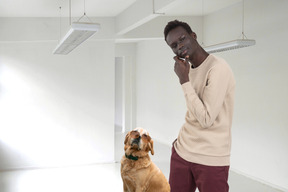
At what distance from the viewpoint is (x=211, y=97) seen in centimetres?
122

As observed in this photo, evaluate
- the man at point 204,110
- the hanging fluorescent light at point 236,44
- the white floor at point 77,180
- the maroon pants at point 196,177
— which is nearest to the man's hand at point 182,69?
the man at point 204,110

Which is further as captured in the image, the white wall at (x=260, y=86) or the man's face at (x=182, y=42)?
the white wall at (x=260, y=86)

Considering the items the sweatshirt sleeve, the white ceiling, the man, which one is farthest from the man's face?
the white ceiling

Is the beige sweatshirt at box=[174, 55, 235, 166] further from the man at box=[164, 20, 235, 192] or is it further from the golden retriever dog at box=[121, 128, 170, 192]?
the golden retriever dog at box=[121, 128, 170, 192]

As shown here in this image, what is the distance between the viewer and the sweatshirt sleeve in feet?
4.00

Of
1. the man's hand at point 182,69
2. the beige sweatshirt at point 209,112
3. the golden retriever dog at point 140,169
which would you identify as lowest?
the golden retriever dog at point 140,169

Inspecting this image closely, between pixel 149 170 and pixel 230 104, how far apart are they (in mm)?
504

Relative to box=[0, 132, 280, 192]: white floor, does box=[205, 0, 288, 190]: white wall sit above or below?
above

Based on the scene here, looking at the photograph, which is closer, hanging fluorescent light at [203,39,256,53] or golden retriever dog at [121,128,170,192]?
golden retriever dog at [121,128,170,192]

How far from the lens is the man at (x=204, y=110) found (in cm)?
123

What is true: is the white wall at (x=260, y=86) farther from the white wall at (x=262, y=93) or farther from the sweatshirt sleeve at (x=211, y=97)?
the sweatshirt sleeve at (x=211, y=97)

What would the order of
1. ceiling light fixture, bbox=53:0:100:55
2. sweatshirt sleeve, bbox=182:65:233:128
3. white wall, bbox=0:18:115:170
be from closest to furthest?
sweatshirt sleeve, bbox=182:65:233:128 → ceiling light fixture, bbox=53:0:100:55 → white wall, bbox=0:18:115:170

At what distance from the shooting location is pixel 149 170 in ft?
5.21

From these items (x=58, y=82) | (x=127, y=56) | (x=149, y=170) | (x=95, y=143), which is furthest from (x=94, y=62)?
(x=149, y=170)
